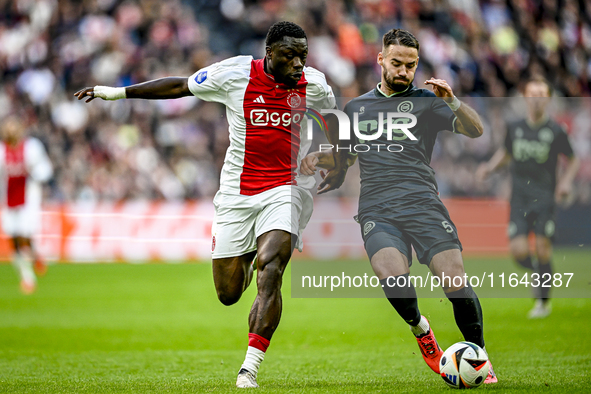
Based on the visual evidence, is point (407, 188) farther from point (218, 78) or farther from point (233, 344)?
point (233, 344)

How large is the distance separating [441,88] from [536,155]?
5.01m

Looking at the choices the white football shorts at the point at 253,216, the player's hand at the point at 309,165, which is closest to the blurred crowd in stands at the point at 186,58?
the player's hand at the point at 309,165

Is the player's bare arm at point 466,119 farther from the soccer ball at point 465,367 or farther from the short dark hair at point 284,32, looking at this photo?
the soccer ball at point 465,367

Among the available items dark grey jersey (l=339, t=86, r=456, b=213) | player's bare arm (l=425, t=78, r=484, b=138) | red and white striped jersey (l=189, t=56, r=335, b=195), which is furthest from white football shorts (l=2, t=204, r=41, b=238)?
player's bare arm (l=425, t=78, r=484, b=138)

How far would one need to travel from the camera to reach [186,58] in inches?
836

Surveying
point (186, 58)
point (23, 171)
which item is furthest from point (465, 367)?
point (186, 58)

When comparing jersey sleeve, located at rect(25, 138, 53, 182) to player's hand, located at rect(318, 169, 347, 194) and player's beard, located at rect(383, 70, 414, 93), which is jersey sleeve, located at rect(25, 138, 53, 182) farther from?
player's beard, located at rect(383, 70, 414, 93)

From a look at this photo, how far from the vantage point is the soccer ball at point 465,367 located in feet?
17.4

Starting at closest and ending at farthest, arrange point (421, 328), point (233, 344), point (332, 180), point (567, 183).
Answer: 1. point (421, 328)
2. point (332, 180)
3. point (233, 344)
4. point (567, 183)

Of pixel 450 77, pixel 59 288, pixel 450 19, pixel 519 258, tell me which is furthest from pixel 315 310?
pixel 450 19

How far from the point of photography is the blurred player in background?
31.9ft

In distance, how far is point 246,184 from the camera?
6113 millimetres

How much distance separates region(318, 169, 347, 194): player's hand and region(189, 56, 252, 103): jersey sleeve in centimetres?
105

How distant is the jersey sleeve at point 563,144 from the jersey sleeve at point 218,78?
532 centimetres
